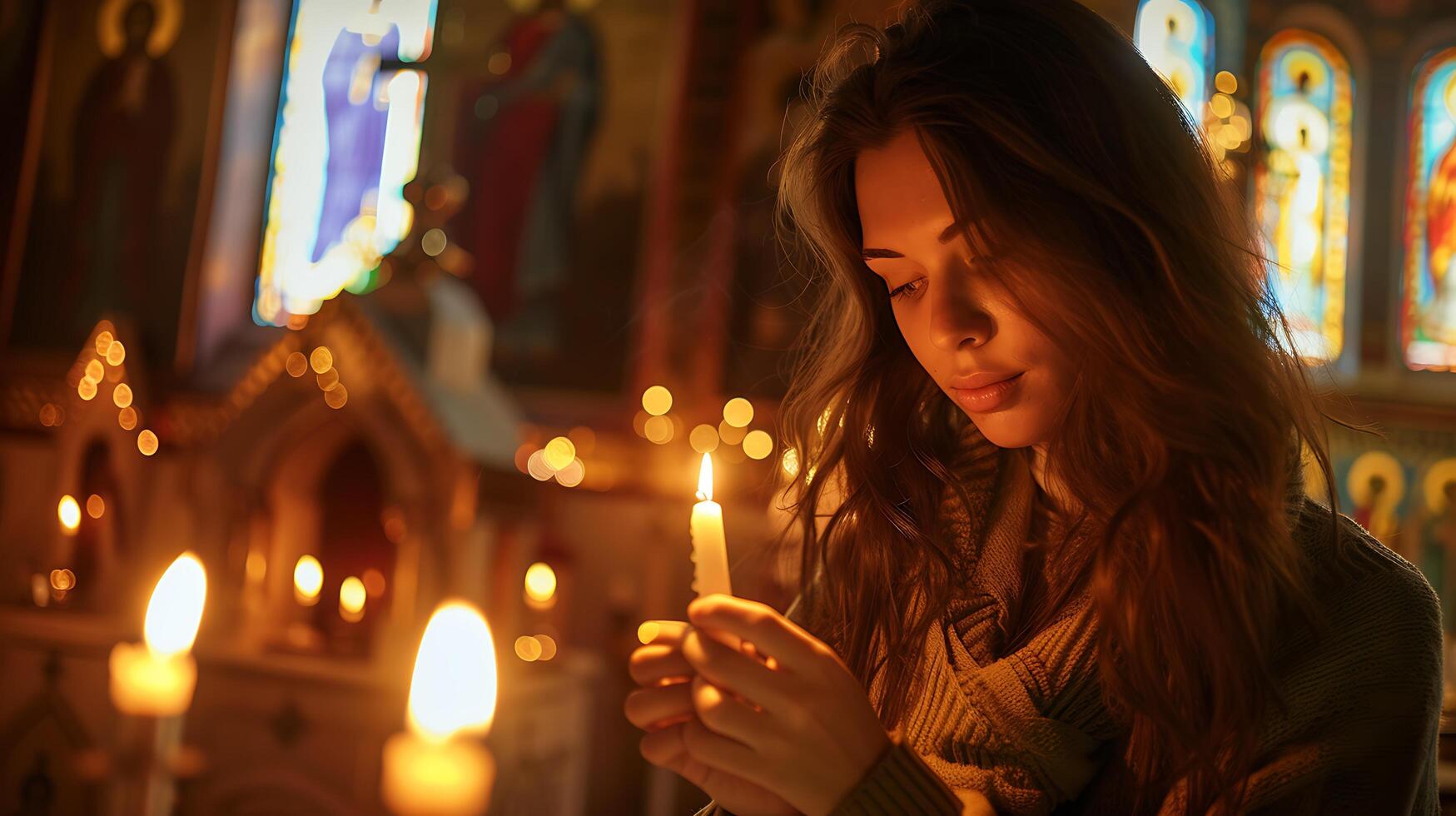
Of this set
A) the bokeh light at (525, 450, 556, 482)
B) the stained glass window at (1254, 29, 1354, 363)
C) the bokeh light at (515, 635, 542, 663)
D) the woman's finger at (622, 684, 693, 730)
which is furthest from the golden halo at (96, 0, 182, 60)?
the woman's finger at (622, 684, 693, 730)

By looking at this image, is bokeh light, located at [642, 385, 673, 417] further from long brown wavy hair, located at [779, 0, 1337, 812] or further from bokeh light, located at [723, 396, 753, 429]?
long brown wavy hair, located at [779, 0, 1337, 812]

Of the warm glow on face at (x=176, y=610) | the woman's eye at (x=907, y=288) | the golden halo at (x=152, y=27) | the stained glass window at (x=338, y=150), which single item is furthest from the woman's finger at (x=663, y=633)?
the golden halo at (x=152, y=27)

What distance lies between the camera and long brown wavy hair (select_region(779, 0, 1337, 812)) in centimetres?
97

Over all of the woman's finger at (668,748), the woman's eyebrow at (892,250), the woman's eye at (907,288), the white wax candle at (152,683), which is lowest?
the white wax candle at (152,683)

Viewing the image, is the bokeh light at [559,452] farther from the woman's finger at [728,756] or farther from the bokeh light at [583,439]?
the woman's finger at [728,756]

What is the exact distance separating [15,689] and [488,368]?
2.69 metres

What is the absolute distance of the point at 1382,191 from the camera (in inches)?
242

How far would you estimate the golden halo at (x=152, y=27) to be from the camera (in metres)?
6.65

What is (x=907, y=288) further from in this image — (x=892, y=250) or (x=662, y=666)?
(x=662, y=666)

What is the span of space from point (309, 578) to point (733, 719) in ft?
12.4

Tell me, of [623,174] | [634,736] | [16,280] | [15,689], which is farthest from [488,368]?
[16,280]

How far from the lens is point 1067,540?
116cm

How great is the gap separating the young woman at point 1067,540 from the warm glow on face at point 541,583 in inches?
150

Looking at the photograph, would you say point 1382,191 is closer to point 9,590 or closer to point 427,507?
point 427,507
